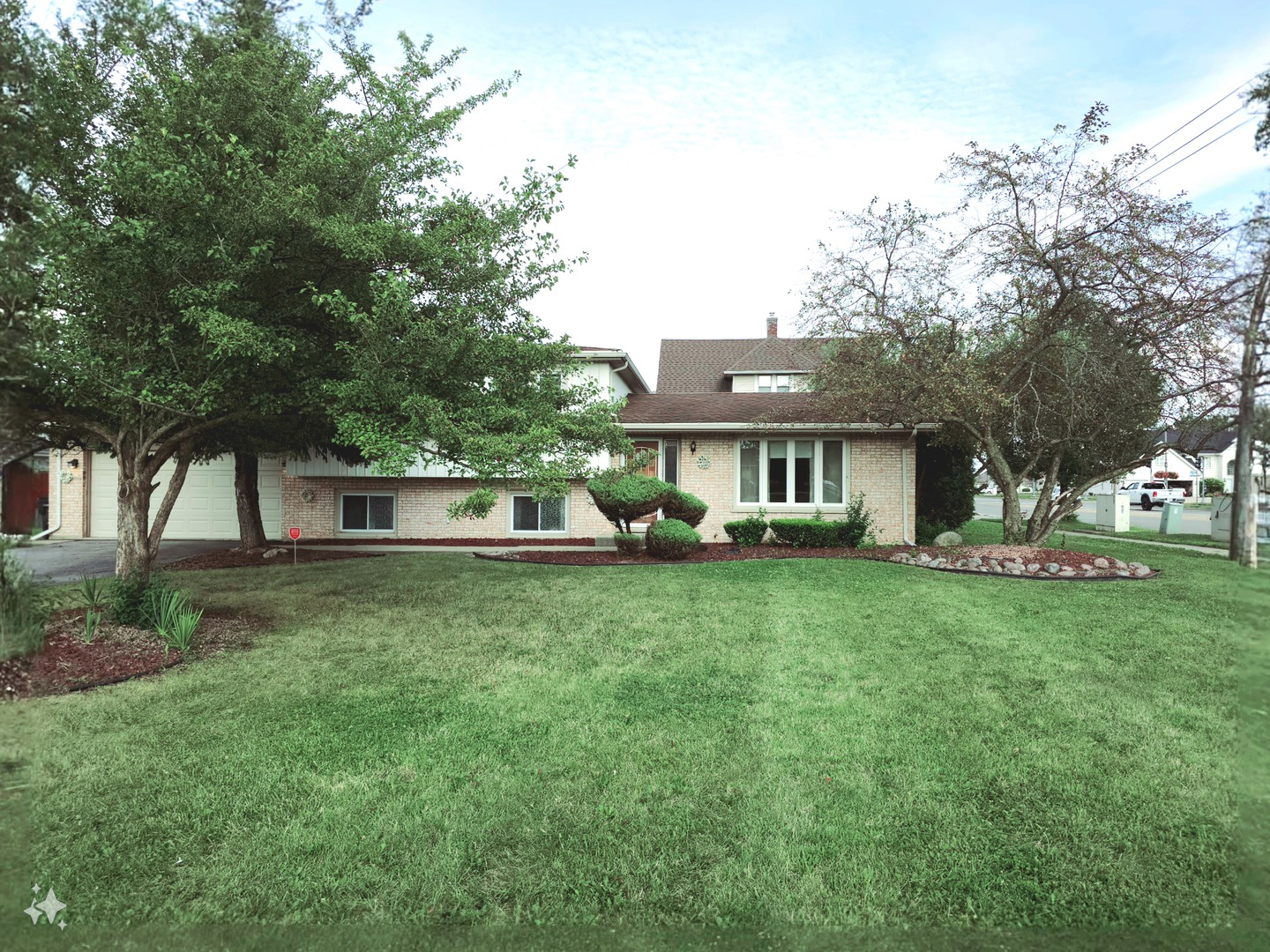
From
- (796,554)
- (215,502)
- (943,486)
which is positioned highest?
(943,486)

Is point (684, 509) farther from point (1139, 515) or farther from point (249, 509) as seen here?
point (1139, 515)

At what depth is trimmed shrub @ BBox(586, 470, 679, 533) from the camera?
40.4 feet

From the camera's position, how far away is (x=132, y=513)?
6.99 m

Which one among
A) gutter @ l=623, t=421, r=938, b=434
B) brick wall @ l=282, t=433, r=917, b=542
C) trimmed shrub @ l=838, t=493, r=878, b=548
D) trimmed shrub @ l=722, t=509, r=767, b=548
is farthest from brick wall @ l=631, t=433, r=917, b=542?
trimmed shrub @ l=722, t=509, r=767, b=548

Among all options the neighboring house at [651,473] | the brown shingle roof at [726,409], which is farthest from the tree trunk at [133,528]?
the brown shingle roof at [726,409]

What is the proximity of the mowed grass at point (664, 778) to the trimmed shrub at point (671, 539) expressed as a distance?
204 inches

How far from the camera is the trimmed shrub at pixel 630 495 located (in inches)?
485

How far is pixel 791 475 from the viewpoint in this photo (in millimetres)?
15602

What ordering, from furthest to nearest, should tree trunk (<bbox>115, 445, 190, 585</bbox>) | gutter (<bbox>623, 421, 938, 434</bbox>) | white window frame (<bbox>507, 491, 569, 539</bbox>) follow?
white window frame (<bbox>507, 491, 569, 539</bbox>) < gutter (<bbox>623, 421, 938, 434</bbox>) < tree trunk (<bbox>115, 445, 190, 585</bbox>)

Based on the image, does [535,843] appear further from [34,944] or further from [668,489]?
[668,489]

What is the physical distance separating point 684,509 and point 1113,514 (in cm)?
1477

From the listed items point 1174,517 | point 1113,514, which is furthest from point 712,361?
point 1174,517

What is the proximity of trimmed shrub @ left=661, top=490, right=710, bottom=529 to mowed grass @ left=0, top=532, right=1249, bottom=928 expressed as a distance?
609 centimetres

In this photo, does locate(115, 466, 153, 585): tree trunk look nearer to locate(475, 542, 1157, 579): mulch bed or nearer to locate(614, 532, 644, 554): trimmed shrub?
locate(475, 542, 1157, 579): mulch bed
